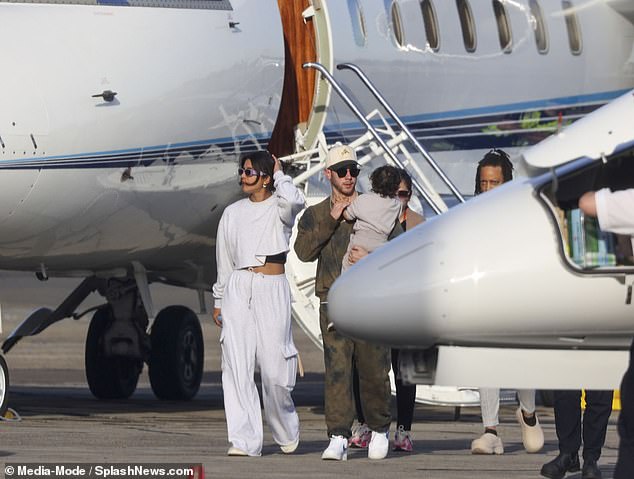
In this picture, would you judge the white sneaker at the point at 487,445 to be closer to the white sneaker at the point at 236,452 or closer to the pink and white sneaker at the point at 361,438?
the pink and white sneaker at the point at 361,438

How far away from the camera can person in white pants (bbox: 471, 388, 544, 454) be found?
1166cm

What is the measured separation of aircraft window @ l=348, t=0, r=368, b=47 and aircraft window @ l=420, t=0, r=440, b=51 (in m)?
0.98

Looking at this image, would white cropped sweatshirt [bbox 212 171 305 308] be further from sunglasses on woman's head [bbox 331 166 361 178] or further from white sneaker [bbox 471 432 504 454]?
white sneaker [bbox 471 432 504 454]

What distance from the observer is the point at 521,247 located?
8.09 metres

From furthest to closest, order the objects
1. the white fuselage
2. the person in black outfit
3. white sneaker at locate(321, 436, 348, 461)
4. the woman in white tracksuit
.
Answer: the white fuselage, the woman in white tracksuit, white sneaker at locate(321, 436, 348, 461), the person in black outfit

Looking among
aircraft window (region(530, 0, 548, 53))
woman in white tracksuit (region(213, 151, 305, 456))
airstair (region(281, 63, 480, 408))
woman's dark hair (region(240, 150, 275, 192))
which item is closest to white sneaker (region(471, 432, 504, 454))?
woman in white tracksuit (region(213, 151, 305, 456))

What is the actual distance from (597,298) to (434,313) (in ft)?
2.30

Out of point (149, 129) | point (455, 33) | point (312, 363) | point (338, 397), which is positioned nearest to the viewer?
point (338, 397)

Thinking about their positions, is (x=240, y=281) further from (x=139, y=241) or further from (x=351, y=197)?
(x=139, y=241)

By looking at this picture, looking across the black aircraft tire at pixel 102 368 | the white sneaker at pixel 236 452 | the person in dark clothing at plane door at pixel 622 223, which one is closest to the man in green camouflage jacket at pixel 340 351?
the white sneaker at pixel 236 452

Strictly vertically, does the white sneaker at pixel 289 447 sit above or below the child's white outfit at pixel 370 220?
below

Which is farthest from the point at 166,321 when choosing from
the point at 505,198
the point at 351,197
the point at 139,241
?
the point at 505,198

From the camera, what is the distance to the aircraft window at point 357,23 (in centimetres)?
1664

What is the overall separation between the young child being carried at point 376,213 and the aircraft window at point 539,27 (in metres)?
7.14
